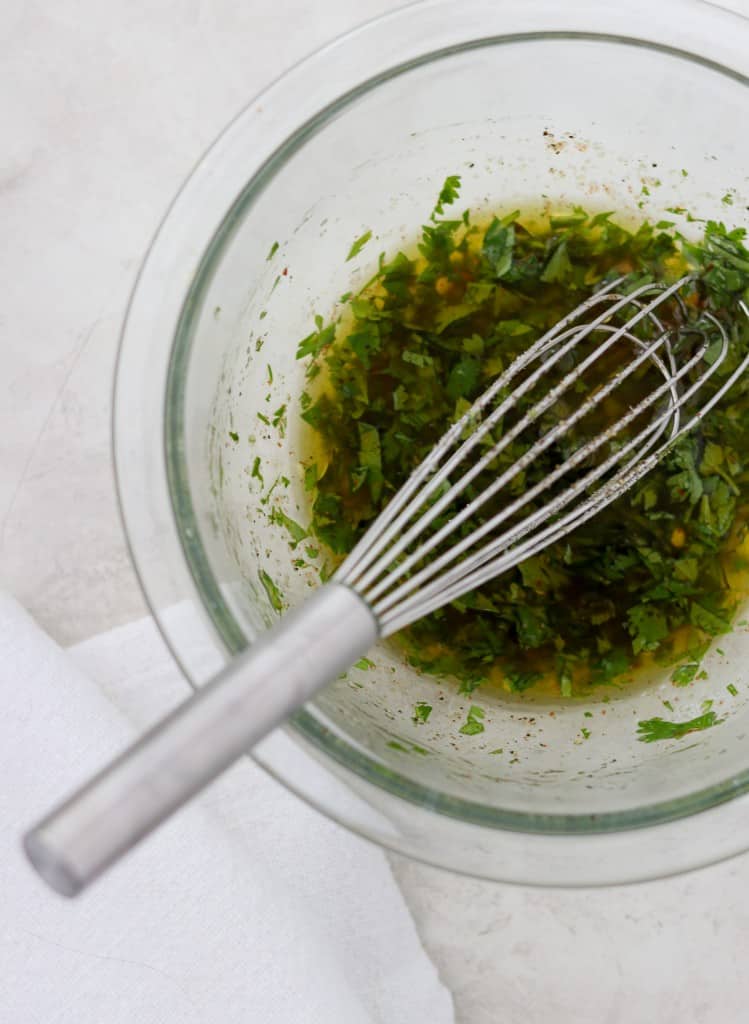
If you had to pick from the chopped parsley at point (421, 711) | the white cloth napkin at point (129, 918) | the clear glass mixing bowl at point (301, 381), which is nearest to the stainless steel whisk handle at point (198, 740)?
the clear glass mixing bowl at point (301, 381)

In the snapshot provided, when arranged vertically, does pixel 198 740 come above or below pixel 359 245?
below

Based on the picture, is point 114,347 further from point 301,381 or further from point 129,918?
point 129,918

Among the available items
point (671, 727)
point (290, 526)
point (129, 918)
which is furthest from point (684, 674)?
point (129, 918)

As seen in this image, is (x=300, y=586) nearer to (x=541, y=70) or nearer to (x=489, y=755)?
(x=489, y=755)

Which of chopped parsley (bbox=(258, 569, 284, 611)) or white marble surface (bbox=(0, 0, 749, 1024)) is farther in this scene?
white marble surface (bbox=(0, 0, 749, 1024))

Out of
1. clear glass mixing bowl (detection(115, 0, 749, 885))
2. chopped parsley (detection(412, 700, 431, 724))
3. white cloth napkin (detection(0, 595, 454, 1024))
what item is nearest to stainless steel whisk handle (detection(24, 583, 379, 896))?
clear glass mixing bowl (detection(115, 0, 749, 885))

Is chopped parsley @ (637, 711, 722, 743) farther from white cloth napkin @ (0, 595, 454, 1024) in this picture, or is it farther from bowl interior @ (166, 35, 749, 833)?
white cloth napkin @ (0, 595, 454, 1024)
